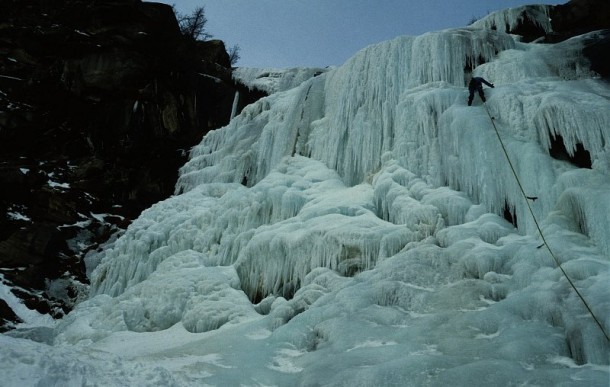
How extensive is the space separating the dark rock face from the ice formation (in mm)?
4395

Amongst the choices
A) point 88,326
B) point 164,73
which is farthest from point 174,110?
point 88,326

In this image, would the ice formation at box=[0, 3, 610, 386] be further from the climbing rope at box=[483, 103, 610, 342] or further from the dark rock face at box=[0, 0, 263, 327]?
the dark rock face at box=[0, 0, 263, 327]

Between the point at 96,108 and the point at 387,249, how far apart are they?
42.3 feet

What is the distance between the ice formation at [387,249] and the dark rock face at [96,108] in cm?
439

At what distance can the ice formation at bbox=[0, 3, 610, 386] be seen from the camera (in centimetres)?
423

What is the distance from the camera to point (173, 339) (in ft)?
21.0

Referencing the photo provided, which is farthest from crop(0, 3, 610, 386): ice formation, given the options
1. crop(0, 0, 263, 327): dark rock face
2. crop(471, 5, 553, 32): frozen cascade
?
crop(0, 0, 263, 327): dark rock face

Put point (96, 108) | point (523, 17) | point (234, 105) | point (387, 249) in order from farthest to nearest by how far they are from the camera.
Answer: point (234, 105) < point (96, 108) < point (523, 17) < point (387, 249)

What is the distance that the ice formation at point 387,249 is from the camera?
13.9 feet

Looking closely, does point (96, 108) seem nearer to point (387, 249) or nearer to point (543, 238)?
point (387, 249)

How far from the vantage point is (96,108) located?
16359mm

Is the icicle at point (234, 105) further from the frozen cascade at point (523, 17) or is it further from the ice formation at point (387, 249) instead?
the frozen cascade at point (523, 17)

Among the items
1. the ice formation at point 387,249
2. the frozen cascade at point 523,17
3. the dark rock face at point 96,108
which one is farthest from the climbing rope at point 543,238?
the dark rock face at point 96,108

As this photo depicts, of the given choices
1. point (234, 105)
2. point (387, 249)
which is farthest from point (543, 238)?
point (234, 105)
